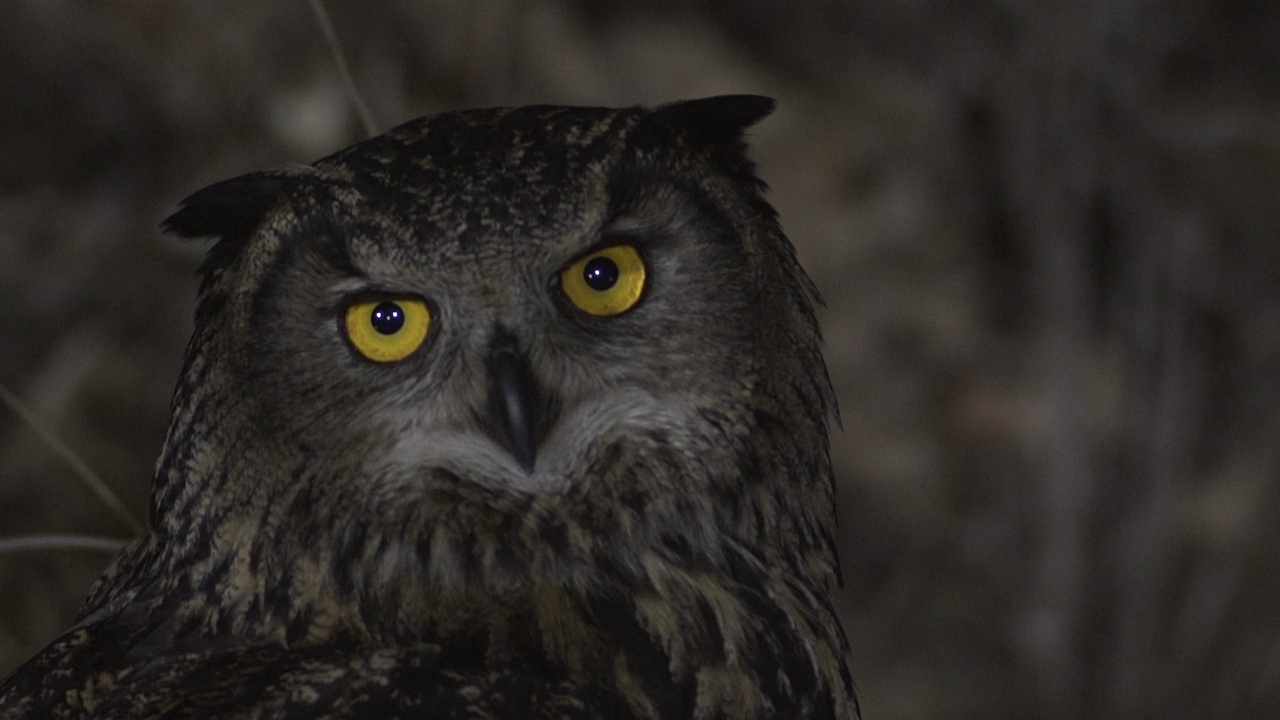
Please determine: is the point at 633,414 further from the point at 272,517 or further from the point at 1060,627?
the point at 1060,627

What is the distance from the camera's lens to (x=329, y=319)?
1.60m

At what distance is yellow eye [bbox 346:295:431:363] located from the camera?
1.58 metres

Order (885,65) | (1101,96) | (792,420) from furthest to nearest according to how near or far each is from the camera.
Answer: (885,65) → (1101,96) → (792,420)

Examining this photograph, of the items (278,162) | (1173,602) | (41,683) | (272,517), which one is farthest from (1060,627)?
(41,683)

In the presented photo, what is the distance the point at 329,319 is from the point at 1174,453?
185 centimetres

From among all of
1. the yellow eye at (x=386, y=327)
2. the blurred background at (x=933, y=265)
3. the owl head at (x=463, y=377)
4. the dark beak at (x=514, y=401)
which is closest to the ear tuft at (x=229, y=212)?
the owl head at (x=463, y=377)

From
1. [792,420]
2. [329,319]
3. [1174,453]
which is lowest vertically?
[1174,453]

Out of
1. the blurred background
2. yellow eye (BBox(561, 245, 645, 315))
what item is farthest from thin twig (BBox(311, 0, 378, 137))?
the blurred background

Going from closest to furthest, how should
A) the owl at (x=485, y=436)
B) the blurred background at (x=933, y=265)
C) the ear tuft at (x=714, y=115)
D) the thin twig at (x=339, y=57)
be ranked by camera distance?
the owl at (x=485, y=436) < the ear tuft at (x=714, y=115) < the thin twig at (x=339, y=57) < the blurred background at (x=933, y=265)

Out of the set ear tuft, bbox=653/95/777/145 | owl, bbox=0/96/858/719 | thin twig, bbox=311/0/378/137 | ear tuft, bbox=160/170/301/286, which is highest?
thin twig, bbox=311/0/378/137

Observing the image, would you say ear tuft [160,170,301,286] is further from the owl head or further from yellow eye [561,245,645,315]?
yellow eye [561,245,645,315]

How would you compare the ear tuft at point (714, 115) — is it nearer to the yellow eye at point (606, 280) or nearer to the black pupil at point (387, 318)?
the yellow eye at point (606, 280)

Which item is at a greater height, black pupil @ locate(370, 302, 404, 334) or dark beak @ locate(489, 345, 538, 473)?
black pupil @ locate(370, 302, 404, 334)

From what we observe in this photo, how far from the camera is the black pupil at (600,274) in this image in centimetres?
162
